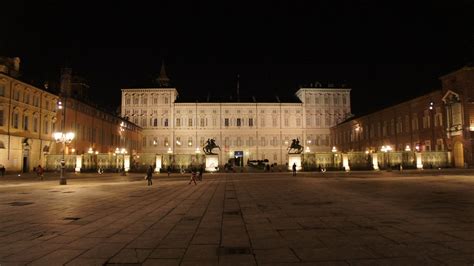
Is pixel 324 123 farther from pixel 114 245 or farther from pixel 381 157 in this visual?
pixel 114 245

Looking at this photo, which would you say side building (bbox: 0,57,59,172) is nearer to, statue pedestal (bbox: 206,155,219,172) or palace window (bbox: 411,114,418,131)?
statue pedestal (bbox: 206,155,219,172)

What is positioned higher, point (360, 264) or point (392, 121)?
point (392, 121)

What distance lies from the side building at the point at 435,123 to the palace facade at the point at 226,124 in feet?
65.3

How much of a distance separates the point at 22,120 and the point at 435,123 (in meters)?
53.8

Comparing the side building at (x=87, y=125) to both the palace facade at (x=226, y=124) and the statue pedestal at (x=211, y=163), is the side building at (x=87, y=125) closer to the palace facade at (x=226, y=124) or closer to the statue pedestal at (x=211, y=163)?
the palace facade at (x=226, y=124)

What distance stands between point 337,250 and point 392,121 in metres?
65.8

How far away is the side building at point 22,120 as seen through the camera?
43.9 m

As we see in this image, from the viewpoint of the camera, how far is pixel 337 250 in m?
6.82

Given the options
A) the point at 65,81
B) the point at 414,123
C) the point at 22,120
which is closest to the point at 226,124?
the point at 65,81

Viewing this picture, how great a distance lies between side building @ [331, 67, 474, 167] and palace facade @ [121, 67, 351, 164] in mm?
19910

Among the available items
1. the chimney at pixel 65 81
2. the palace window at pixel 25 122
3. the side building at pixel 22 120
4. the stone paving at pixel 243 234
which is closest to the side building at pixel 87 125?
the chimney at pixel 65 81

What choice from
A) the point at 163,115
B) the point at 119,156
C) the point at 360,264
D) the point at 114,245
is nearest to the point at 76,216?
the point at 114,245

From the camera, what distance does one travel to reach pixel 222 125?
94938 millimetres

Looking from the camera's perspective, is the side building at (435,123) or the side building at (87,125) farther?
the side building at (87,125)
